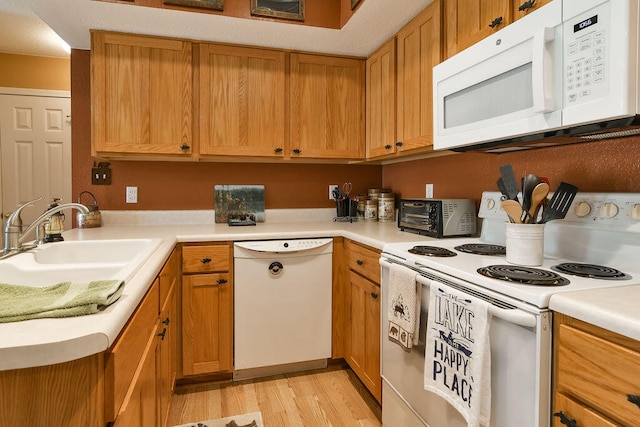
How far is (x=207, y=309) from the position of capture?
85.0 inches

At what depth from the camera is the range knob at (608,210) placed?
122 cm

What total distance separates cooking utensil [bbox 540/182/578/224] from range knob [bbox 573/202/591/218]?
9cm

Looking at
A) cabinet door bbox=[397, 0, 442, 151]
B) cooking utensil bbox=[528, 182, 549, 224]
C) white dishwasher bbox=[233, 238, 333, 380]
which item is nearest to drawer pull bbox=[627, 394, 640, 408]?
cooking utensil bbox=[528, 182, 549, 224]

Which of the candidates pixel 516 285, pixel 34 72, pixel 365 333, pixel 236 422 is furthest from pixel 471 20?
pixel 34 72

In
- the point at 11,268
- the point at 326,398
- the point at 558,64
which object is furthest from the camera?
the point at 326,398

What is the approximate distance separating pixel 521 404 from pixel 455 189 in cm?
147

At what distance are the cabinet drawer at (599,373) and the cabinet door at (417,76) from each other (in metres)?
1.31

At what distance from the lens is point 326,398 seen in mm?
2088

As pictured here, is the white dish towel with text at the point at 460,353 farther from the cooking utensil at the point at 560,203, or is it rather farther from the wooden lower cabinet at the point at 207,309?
the wooden lower cabinet at the point at 207,309

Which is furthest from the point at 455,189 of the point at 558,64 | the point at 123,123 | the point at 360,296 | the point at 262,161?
the point at 123,123

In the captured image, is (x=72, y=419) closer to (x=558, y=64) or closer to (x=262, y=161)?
(x=558, y=64)

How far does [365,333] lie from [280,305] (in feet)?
1.75

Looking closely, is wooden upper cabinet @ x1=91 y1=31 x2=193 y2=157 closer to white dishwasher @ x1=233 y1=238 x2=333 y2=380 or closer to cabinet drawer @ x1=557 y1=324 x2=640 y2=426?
white dishwasher @ x1=233 y1=238 x2=333 y2=380

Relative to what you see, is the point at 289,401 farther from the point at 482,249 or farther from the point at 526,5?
the point at 526,5
